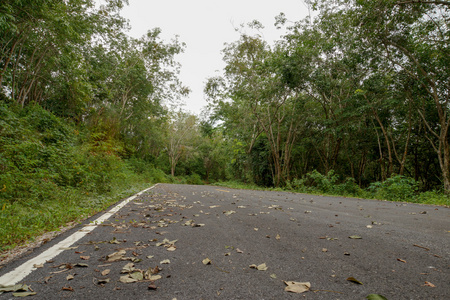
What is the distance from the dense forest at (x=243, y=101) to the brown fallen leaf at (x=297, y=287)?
320 cm

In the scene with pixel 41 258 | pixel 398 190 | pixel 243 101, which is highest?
pixel 243 101

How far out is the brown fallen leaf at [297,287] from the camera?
180cm

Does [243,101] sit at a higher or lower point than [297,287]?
higher

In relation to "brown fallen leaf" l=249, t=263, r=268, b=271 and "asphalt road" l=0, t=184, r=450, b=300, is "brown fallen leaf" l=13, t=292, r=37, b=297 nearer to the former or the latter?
"asphalt road" l=0, t=184, r=450, b=300

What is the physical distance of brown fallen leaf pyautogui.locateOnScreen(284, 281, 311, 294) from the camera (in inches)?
71.0

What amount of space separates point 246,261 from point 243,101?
1898cm

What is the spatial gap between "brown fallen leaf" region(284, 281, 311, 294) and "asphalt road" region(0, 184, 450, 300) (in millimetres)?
37

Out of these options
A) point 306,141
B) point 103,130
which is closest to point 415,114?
point 306,141

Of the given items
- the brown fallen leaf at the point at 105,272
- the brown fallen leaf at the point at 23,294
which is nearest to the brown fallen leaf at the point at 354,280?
the brown fallen leaf at the point at 105,272

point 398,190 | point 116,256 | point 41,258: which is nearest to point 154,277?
point 116,256

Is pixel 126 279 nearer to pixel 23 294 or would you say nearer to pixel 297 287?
pixel 23 294

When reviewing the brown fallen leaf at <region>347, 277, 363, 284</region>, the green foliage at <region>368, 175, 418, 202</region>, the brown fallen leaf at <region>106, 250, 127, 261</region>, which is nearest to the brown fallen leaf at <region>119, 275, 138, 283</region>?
the brown fallen leaf at <region>106, 250, 127, 261</region>

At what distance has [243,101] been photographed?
20547 millimetres

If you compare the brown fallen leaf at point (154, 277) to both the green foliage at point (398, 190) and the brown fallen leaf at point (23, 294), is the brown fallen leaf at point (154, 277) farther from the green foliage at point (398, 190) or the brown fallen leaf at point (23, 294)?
the green foliage at point (398, 190)
